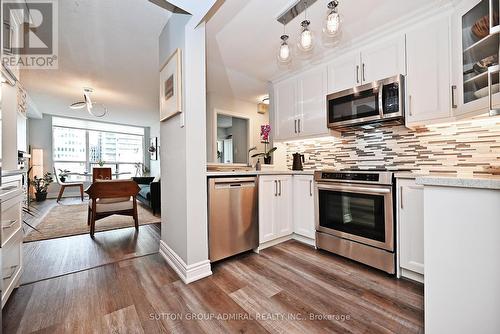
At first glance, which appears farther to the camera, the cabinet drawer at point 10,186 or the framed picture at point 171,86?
the framed picture at point 171,86

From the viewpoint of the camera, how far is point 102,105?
17.0ft

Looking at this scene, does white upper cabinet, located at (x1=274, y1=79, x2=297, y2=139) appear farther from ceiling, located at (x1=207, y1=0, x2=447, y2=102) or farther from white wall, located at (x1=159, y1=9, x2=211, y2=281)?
white wall, located at (x1=159, y1=9, x2=211, y2=281)

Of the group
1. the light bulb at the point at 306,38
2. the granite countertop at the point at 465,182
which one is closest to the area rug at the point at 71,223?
the light bulb at the point at 306,38

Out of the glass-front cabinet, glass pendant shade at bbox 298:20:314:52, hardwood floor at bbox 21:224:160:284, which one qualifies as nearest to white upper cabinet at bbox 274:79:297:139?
glass pendant shade at bbox 298:20:314:52

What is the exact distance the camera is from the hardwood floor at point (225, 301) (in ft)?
4.06

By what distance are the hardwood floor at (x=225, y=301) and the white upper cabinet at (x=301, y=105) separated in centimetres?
166

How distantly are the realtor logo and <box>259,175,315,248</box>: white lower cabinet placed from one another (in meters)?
2.39

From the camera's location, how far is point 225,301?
146 centimetres

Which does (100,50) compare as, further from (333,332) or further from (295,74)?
(333,332)

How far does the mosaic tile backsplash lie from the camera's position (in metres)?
1.74

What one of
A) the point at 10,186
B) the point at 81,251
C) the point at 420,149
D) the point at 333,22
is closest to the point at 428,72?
the point at 420,149

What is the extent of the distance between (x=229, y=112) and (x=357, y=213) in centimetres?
315

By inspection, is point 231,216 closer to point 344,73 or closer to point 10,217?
point 10,217

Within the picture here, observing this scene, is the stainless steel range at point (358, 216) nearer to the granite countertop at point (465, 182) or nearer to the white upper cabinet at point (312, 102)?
the white upper cabinet at point (312, 102)
